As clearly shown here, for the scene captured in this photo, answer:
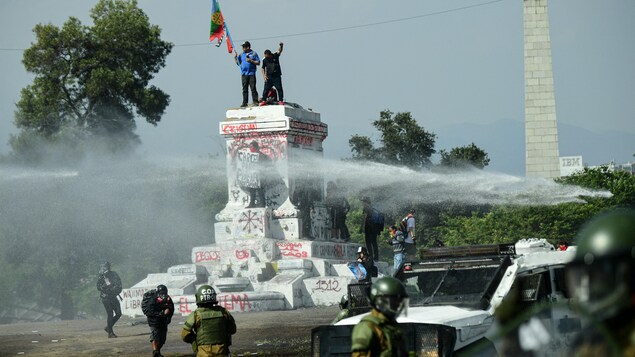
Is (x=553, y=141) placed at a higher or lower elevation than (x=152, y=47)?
lower

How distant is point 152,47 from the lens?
169 feet

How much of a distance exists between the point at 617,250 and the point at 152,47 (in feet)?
157

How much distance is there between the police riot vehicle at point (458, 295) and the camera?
1366cm

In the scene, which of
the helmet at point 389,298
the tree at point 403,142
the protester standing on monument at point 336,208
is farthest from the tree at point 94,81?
the helmet at point 389,298

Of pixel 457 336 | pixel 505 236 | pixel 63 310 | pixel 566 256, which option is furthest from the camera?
pixel 63 310

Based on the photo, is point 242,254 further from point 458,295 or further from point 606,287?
point 606,287

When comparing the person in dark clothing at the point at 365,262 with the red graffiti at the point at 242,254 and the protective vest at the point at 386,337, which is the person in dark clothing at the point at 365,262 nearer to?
the red graffiti at the point at 242,254

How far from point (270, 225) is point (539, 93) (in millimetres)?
27566

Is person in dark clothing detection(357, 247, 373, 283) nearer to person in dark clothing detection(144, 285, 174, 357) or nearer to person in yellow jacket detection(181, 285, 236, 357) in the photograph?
person in dark clothing detection(144, 285, 174, 357)

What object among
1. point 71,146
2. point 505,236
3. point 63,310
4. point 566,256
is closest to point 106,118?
point 71,146

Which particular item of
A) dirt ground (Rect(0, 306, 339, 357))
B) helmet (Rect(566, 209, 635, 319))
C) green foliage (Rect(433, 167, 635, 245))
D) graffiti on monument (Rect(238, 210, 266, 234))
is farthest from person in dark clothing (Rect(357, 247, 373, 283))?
green foliage (Rect(433, 167, 635, 245))

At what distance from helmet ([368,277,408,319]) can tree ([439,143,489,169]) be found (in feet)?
144

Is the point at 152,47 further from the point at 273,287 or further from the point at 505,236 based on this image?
the point at 273,287

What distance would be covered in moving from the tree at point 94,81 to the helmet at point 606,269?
1766 inches
